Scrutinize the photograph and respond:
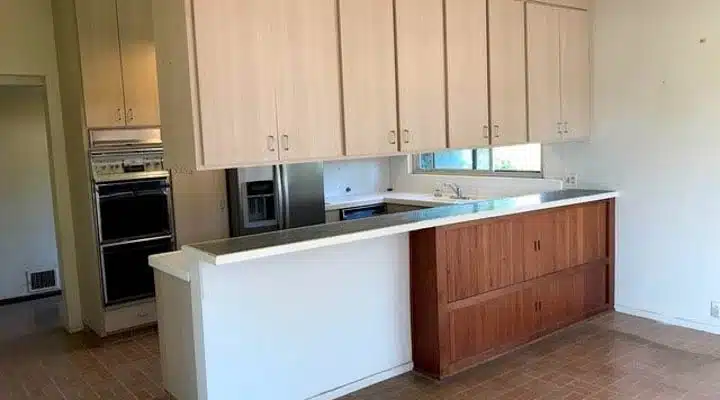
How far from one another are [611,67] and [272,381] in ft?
11.5

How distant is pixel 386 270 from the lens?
3.82 metres

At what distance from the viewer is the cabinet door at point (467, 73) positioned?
3.97 metres

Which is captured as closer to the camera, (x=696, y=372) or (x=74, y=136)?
(x=696, y=372)

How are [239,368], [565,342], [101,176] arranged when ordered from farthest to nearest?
[101,176] < [565,342] < [239,368]

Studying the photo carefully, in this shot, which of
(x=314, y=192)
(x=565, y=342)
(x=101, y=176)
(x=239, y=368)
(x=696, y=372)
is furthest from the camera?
(x=314, y=192)

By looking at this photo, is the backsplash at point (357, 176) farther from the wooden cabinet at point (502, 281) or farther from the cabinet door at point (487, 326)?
the cabinet door at point (487, 326)

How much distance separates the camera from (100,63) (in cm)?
475

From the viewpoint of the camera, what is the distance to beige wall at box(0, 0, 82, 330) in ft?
15.8

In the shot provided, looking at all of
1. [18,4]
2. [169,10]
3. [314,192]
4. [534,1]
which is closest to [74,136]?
[18,4]

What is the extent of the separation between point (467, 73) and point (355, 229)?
140 cm

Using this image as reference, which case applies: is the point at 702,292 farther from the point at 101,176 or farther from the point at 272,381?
the point at 101,176

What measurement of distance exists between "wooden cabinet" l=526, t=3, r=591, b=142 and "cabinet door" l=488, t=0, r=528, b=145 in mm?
99

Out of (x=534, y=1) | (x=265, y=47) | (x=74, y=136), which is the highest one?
(x=534, y=1)

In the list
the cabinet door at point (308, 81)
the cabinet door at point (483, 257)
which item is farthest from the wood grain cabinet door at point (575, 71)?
the cabinet door at point (308, 81)
